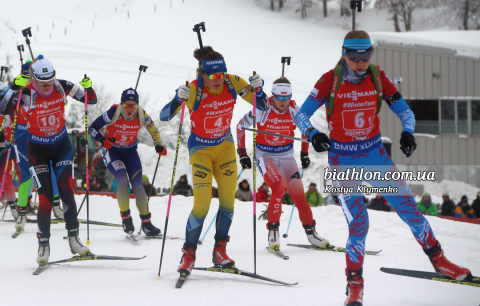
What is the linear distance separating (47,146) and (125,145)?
1321mm

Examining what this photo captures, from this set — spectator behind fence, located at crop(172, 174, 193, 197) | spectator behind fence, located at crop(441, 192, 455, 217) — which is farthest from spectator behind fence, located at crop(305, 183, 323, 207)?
spectator behind fence, located at crop(172, 174, 193, 197)

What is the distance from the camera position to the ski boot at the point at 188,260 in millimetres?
3885

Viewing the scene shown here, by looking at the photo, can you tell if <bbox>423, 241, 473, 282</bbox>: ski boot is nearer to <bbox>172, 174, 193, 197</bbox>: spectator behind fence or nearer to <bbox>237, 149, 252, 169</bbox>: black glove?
<bbox>237, 149, 252, 169</bbox>: black glove

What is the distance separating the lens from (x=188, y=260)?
13.0 ft

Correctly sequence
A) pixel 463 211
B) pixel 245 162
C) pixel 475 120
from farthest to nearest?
pixel 475 120
pixel 463 211
pixel 245 162

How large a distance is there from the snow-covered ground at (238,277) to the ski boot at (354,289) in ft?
0.73

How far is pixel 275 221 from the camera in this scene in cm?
538

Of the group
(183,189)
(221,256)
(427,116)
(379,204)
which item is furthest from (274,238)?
(427,116)

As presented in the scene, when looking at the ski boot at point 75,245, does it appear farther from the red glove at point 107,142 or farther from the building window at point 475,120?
the building window at point 475,120

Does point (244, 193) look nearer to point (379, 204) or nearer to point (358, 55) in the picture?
point (379, 204)

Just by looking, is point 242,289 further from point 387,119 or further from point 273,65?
point 273,65

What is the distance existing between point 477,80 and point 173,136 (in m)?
15.7

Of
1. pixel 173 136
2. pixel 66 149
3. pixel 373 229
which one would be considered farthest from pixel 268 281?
pixel 173 136

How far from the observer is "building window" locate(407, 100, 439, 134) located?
14.2 metres
